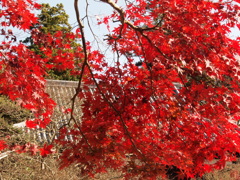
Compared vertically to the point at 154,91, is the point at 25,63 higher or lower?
higher

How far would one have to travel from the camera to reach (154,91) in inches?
152

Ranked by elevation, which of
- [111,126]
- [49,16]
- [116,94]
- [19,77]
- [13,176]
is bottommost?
[13,176]

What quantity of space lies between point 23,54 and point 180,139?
98.2 inches

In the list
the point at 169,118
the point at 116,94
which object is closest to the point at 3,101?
the point at 116,94

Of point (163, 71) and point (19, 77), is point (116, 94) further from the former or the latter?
point (19, 77)

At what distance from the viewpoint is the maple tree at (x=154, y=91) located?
11.6 feet

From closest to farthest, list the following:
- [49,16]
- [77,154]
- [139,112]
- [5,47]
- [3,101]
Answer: [77,154]
[139,112]
[5,47]
[3,101]
[49,16]

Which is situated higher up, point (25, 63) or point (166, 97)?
point (25, 63)

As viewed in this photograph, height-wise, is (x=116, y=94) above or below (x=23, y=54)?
below

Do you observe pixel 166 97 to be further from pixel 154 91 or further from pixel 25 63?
pixel 25 63

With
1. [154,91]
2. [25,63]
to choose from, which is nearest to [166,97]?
[154,91]

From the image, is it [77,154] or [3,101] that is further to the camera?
[3,101]

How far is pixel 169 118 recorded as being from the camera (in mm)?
4016

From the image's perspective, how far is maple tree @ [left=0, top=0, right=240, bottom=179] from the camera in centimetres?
355
